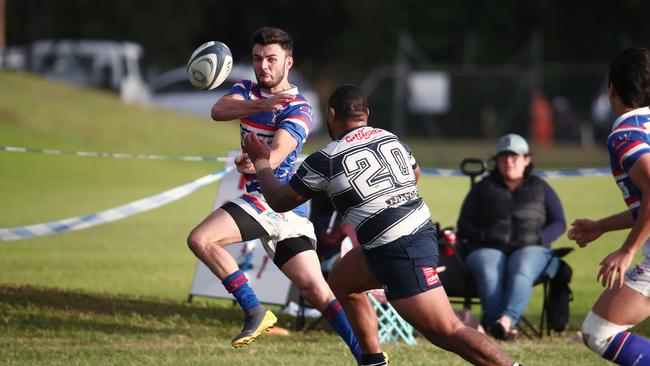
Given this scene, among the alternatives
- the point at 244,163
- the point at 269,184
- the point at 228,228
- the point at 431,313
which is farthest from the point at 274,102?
the point at 431,313

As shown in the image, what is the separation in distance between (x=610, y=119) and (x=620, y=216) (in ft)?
80.9

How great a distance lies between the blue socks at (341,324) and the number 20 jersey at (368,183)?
0.86 metres

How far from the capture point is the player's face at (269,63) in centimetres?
751

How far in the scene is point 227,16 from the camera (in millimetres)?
53125

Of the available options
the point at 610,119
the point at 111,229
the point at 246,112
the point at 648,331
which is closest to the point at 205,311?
Answer: the point at 246,112

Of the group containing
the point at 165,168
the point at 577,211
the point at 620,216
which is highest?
the point at 620,216

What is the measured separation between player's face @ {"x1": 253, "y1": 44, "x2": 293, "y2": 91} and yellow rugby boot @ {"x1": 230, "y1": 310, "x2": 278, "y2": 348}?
1577mm

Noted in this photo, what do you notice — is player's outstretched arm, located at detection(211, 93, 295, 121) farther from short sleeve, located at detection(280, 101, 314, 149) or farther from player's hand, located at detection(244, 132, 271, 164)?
player's hand, located at detection(244, 132, 271, 164)

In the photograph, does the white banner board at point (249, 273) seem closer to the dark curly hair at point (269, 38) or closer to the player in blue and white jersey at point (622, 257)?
the dark curly hair at point (269, 38)

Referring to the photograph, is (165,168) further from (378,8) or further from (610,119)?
(378,8)

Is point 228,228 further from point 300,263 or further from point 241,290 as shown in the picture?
point 300,263

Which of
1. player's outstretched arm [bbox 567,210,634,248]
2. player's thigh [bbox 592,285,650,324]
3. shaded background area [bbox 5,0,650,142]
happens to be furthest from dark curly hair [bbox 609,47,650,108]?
shaded background area [bbox 5,0,650,142]

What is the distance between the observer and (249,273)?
9.91 metres

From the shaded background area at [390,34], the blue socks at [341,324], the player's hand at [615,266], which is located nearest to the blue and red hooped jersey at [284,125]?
the blue socks at [341,324]
